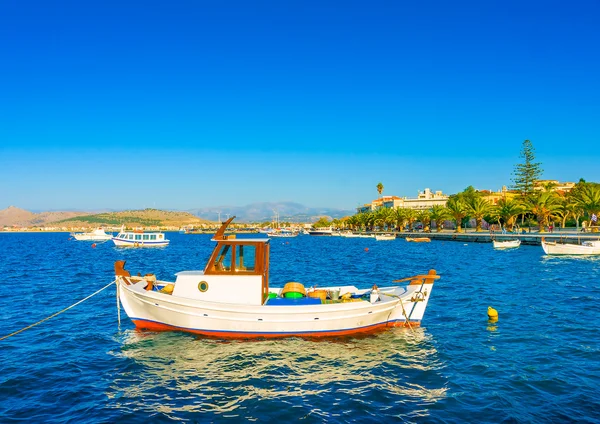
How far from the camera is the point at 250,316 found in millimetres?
14383

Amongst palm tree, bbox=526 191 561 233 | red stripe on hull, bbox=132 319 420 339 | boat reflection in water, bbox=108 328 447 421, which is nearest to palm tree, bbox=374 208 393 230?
palm tree, bbox=526 191 561 233

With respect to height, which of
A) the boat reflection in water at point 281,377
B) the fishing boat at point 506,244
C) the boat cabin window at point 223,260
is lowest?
the boat reflection in water at point 281,377

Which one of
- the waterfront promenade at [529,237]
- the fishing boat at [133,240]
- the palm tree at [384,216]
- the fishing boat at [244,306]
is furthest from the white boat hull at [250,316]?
the palm tree at [384,216]

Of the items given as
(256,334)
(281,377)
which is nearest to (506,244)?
(256,334)

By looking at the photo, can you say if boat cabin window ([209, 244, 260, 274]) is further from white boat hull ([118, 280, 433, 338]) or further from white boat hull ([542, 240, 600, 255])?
white boat hull ([542, 240, 600, 255])

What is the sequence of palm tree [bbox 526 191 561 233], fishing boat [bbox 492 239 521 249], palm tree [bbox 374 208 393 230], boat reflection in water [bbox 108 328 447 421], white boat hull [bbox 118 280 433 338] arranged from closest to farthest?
boat reflection in water [bbox 108 328 447 421]
white boat hull [bbox 118 280 433 338]
fishing boat [bbox 492 239 521 249]
palm tree [bbox 526 191 561 233]
palm tree [bbox 374 208 393 230]

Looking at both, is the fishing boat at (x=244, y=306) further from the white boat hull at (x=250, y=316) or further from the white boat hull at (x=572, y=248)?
the white boat hull at (x=572, y=248)

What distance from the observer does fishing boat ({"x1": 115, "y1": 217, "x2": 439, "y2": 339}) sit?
14492 mm

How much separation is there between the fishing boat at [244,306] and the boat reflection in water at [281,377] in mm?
427

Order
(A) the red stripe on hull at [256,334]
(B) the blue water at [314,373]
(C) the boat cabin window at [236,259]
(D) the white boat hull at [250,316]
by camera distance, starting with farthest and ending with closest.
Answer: (C) the boat cabin window at [236,259], (A) the red stripe on hull at [256,334], (D) the white boat hull at [250,316], (B) the blue water at [314,373]

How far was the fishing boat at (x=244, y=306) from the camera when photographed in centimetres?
1449

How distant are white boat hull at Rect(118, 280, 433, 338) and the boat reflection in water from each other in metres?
0.36

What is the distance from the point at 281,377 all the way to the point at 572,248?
166 feet

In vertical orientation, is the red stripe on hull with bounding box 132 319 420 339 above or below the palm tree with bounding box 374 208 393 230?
below
